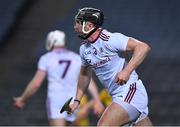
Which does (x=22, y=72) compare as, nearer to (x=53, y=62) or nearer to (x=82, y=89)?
(x=53, y=62)

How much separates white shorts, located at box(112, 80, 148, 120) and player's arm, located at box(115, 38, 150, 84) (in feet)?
1.30

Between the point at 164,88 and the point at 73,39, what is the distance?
8.76ft

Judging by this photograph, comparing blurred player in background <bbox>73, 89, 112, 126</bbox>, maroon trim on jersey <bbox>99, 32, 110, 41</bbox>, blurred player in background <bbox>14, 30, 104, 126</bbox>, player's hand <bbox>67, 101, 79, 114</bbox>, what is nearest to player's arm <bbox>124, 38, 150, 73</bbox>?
maroon trim on jersey <bbox>99, 32, 110, 41</bbox>

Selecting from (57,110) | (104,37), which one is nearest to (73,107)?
(104,37)

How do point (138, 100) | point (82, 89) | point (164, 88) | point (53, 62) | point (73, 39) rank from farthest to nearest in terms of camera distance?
point (73, 39), point (164, 88), point (53, 62), point (82, 89), point (138, 100)

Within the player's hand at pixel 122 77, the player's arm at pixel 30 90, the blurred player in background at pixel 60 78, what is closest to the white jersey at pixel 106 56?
the player's hand at pixel 122 77

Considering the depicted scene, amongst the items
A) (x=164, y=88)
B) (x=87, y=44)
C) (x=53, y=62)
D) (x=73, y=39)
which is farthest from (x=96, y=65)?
(x=73, y=39)

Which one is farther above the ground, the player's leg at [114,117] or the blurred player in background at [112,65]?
the blurred player in background at [112,65]

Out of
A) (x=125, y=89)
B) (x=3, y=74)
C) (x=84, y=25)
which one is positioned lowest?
(x=3, y=74)

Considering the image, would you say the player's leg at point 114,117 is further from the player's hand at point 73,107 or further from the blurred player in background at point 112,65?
the player's hand at point 73,107

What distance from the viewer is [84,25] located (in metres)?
6.17

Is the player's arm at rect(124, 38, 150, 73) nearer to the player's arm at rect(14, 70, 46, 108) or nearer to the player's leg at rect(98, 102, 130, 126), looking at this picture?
the player's leg at rect(98, 102, 130, 126)

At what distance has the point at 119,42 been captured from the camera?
5969mm

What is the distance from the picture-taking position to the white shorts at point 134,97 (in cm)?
612
